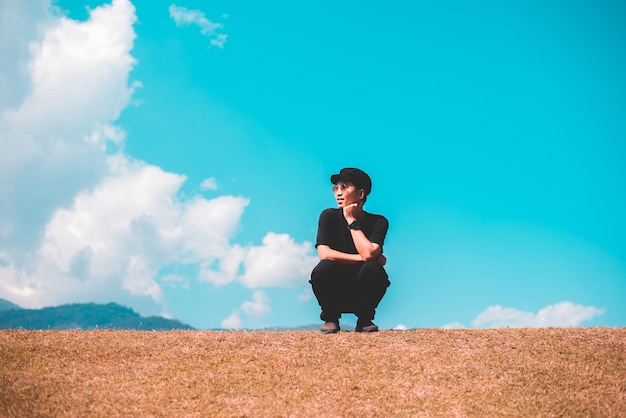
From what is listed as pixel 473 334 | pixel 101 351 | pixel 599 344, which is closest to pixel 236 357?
pixel 101 351

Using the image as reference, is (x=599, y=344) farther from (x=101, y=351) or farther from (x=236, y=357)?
(x=101, y=351)

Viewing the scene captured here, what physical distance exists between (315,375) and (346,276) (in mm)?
2312

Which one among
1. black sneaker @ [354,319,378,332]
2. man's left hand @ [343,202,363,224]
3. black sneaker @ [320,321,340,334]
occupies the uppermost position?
man's left hand @ [343,202,363,224]

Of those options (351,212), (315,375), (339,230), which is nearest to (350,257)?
(339,230)

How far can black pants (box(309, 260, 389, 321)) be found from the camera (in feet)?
37.0

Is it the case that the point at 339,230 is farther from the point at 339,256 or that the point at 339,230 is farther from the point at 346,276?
the point at 346,276

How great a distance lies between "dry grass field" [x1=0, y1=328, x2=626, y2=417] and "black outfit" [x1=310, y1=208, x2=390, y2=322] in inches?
22.9

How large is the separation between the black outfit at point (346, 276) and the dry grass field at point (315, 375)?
58cm

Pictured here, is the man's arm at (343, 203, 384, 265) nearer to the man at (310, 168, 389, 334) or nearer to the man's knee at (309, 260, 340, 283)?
the man at (310, 168, 389, 334)

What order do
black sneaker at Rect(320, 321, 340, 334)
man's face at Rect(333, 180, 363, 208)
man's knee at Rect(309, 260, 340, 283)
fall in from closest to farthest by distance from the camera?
man's knee at Rect(309, 260, 340, 283), man's face at Rect(333, 180, 363, 208), black sneaker at Rect(320, 321, 340, 334)

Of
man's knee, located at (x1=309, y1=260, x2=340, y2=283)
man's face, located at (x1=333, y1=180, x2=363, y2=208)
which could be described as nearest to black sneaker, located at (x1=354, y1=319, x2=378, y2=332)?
man's knee, located at (x1=309, y1=260, x2=340, y2=283)

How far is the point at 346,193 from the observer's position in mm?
11578

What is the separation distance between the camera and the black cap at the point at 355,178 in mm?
11620

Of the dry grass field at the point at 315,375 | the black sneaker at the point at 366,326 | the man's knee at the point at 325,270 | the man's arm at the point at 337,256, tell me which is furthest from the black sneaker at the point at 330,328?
the man's arm at the point at 337,256
